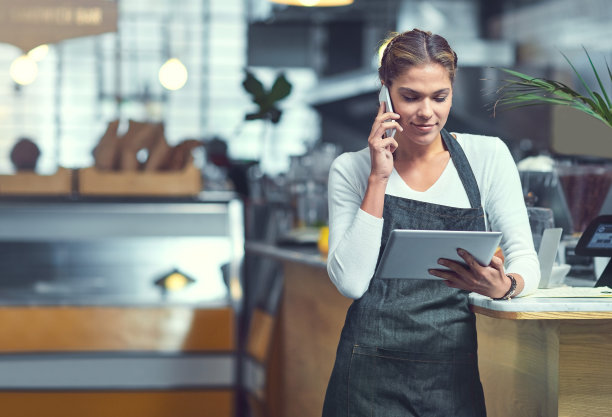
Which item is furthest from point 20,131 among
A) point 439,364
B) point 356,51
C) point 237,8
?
point 439,364

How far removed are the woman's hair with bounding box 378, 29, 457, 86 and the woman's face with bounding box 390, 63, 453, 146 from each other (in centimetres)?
1

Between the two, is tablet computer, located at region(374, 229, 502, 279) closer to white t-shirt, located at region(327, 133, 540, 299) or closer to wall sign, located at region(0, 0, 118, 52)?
white t-shirt, located at region(327, 133, 540, 299)

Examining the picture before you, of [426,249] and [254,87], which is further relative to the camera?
[254,87]

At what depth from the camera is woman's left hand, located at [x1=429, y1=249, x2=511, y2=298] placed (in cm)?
154

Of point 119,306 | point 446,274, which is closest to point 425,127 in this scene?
point 446,274

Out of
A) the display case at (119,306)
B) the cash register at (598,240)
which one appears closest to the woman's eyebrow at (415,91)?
the cash register at (598,240)

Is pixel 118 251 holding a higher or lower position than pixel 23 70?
lower

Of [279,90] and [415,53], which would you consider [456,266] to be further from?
[279,90]

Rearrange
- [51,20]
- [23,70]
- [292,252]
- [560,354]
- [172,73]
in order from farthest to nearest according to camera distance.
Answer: [172,73]
[23,70]
[51,20]
[292,252]
[560,354]

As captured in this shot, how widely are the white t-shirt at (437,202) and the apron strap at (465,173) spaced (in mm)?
12

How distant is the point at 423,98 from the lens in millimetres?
1680

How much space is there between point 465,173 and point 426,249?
0.28m

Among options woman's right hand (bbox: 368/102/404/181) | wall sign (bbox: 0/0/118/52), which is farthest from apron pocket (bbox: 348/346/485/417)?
wall sign (bbox: 0/0/118/52)

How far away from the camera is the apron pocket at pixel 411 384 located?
1.74 metres
